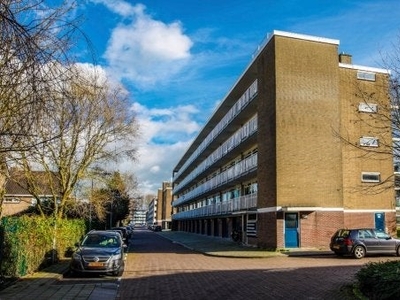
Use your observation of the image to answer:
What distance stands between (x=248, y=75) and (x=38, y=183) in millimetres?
18791

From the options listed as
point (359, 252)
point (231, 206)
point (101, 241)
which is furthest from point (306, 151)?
point (101, 241)

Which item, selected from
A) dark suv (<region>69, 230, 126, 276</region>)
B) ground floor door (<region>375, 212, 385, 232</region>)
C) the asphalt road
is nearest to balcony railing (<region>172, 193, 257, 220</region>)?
ground floor door (<region>375, 212, 385, 232</region>)

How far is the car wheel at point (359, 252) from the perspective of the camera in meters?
24.5

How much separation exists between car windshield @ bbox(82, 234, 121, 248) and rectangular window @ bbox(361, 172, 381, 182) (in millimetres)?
22505

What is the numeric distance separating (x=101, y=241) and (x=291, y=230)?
48.4 ft

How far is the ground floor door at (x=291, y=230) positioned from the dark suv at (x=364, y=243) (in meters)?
4.46

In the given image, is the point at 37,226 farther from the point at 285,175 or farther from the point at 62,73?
the point at 285,175

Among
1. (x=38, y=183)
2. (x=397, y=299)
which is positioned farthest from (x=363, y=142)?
(x=397, y=299)

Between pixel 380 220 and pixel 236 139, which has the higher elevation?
pixel 236 139

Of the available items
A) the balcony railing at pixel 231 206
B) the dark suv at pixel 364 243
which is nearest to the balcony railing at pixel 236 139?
the balcony railing at pixel 231 206

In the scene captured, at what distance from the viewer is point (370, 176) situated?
35656 millimetres

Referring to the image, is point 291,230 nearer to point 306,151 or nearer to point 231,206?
point 306,151

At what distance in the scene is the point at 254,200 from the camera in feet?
115

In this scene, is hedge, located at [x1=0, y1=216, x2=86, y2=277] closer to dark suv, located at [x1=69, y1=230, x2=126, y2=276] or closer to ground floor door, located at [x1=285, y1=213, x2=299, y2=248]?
dark suv, located at [x1=69, y1=230, x2=126, y2=276]
